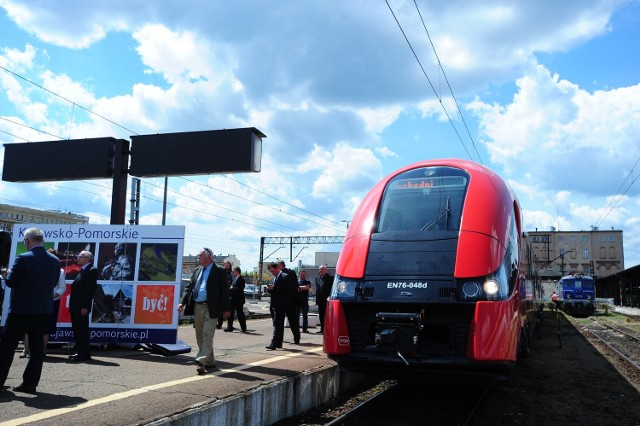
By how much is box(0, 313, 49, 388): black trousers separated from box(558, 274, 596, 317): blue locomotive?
36.6 meters

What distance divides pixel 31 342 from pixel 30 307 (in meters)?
0.40

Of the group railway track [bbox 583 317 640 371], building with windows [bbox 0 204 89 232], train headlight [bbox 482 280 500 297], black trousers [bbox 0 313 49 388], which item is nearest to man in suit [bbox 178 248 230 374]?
black trousers [bbox 0 313 49 388]

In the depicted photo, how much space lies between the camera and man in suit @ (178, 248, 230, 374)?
7.07m

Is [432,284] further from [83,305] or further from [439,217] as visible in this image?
[83,305]

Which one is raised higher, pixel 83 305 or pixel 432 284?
pixel 432 284

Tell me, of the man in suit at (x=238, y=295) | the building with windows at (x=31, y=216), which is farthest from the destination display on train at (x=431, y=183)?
the building with windows at (x=31, y=216)

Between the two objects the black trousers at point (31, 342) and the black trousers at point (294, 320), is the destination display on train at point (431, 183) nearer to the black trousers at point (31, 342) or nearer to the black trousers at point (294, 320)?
the black trousers at point (294, 320)

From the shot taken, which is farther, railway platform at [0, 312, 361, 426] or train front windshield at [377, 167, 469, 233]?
train front windshield at [377, 167, 469, 233]

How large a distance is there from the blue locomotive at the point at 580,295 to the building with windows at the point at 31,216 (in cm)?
7990

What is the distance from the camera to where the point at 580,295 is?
36.2m

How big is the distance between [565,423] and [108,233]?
756cm

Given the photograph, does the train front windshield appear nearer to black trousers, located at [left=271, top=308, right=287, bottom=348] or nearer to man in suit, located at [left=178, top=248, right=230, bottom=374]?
man in suit, located at [left=178, top=248, right=230, bottom=374]

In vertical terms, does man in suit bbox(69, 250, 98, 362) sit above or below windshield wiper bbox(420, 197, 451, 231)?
below

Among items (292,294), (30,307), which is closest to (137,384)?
(30,307)
